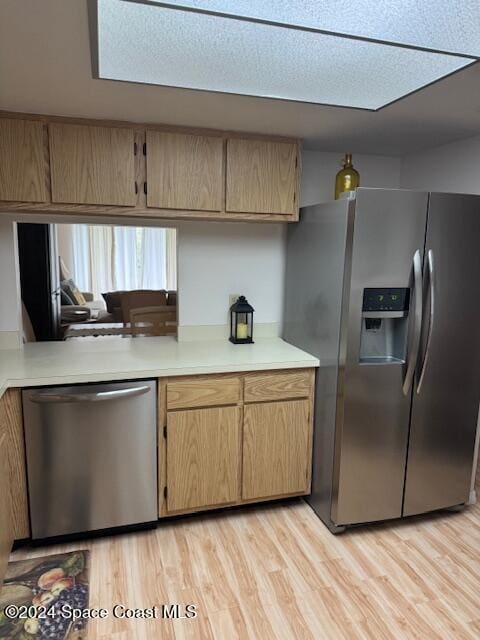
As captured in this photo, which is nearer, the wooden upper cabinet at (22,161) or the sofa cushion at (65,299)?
the wooden upper cabinet at (22,161)

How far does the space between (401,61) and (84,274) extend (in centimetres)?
190

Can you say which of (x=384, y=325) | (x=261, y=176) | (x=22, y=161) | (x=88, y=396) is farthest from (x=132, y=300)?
(x=384, y=325)

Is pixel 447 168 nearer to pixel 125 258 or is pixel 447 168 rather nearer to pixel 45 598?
pixel 125 258

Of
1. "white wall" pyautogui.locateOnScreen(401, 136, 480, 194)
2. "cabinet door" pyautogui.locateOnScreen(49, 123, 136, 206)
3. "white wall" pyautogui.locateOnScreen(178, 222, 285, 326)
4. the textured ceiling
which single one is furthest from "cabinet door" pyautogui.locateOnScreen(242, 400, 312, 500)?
"white wall" pyautogui.locateOnScreen(401, 136, 480, 194)

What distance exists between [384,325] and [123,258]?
152cm

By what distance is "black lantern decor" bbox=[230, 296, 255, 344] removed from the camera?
2730 mm

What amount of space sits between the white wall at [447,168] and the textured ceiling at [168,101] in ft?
0.32

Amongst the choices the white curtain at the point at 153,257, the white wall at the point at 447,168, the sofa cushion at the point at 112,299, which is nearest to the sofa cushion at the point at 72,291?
the sofa cushion at the point at 112,299

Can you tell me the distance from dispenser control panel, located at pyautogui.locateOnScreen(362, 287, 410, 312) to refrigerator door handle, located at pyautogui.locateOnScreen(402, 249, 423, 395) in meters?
0.05

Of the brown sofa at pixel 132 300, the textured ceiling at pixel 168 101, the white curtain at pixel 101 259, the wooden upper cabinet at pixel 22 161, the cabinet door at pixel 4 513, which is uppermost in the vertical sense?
the textured ceiling at pixel 168 101

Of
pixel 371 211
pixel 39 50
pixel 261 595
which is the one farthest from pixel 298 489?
pixel 39 50

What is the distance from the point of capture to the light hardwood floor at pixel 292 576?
1731 mm

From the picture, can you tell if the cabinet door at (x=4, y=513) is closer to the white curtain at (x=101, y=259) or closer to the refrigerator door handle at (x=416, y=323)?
the white curtain at (x=101, y=259)

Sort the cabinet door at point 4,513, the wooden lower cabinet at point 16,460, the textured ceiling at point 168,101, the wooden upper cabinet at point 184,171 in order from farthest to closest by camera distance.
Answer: the wooden upper cabinet at point 184,171, the wooden lower cabinet at point 16,460, the cabinet door at point 4,513, the textured ceiling at point 168,101
